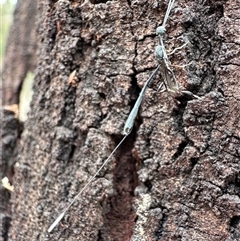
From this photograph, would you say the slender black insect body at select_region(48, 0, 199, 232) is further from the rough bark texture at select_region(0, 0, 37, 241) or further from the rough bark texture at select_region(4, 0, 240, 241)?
the rough bark texture at select_region(0, 0, 37, 241)

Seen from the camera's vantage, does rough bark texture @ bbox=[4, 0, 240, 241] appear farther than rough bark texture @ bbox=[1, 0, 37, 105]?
No

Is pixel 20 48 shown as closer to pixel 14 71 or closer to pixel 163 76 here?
pixel 14 71

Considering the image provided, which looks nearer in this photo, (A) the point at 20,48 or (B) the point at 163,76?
(B) the point at 163,76

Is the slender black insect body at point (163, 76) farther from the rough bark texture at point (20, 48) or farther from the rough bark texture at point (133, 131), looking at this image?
the rough bark texture at point (20, 48)

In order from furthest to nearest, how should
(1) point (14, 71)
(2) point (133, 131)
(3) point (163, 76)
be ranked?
(1) point (14, 71), (2) point (133, 131), (3) point (163, 76)

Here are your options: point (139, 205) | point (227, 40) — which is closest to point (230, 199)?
point (139, 205)

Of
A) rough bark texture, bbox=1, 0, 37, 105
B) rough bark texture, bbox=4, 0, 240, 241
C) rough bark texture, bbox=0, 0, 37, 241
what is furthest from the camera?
rough bark texture, bbox=1, 0, 37, 105

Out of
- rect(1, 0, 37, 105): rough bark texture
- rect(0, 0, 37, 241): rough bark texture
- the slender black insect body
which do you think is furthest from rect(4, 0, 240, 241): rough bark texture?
rect(1, 0, 37, 105): rough bark texture

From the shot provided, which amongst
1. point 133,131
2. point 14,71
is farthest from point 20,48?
point 133,131

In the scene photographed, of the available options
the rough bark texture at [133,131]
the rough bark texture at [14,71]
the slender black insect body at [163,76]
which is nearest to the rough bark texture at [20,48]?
the rough bark texture at [14,71]
